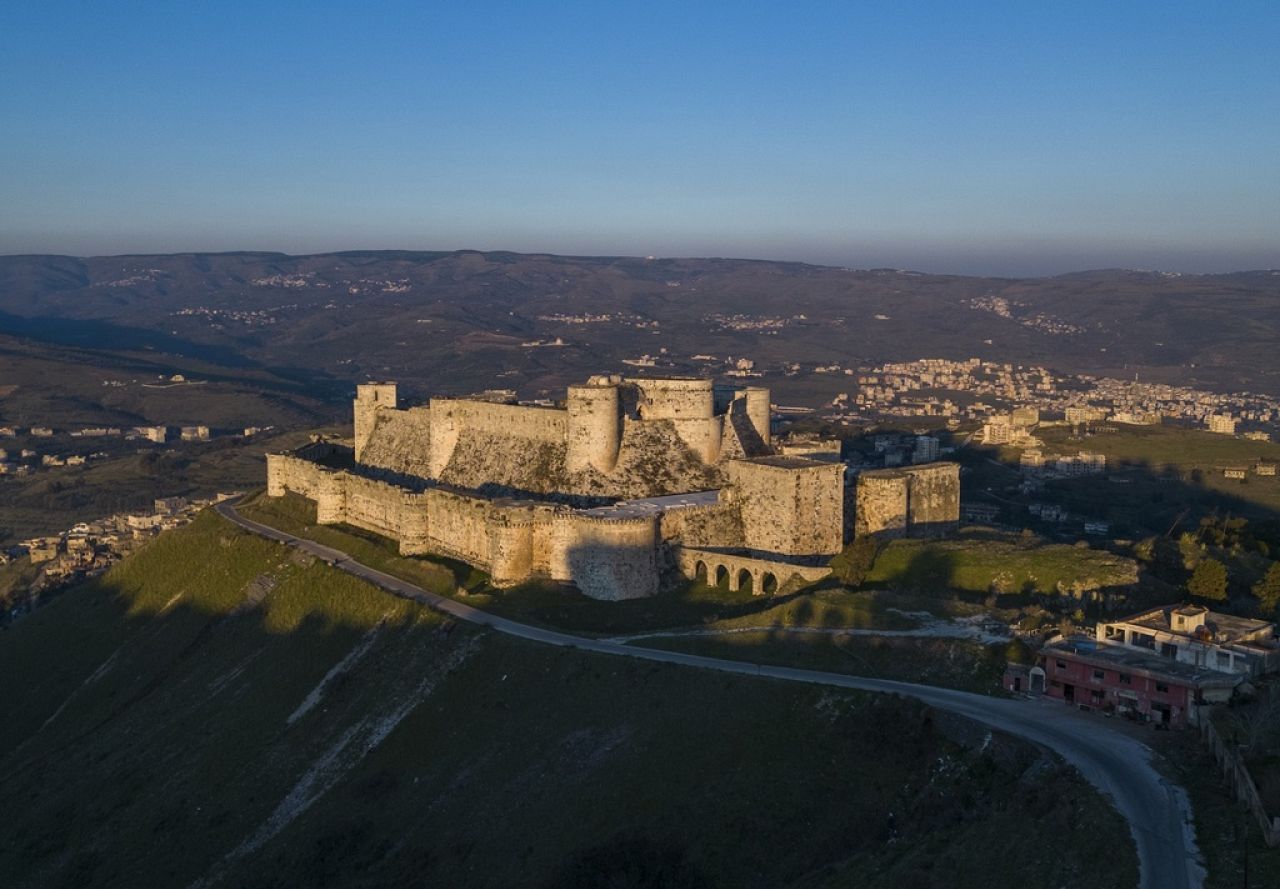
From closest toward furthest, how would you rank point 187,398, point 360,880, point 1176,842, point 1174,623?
point 1176,842 < point 360,880 < point 1174,623 < point 187,398

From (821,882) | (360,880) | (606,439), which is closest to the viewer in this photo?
(821,882)

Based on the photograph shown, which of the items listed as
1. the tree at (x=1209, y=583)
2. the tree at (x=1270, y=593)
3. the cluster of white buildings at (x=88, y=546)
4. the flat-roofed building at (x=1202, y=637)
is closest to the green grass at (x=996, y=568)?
the tree at (x=1209, y=583)

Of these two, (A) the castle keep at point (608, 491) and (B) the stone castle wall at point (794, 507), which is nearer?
(A) the castle keep at point (608, 491)

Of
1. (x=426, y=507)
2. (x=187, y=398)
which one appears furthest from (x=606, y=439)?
(x=187, y=398)

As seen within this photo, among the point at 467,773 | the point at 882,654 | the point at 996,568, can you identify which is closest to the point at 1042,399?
the point at 996,568

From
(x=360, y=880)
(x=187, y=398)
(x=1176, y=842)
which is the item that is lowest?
(x=187, y=398)

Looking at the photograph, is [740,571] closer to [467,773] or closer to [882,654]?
[882,654]

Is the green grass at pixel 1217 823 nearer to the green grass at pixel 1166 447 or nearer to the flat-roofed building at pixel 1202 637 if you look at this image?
the flat-roofed building at pixel 1202 637

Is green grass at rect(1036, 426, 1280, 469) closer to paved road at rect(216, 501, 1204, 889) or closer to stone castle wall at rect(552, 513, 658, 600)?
stone castle wall at rect(552, 513, 658, 600)

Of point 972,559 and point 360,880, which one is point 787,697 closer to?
point 360,880
